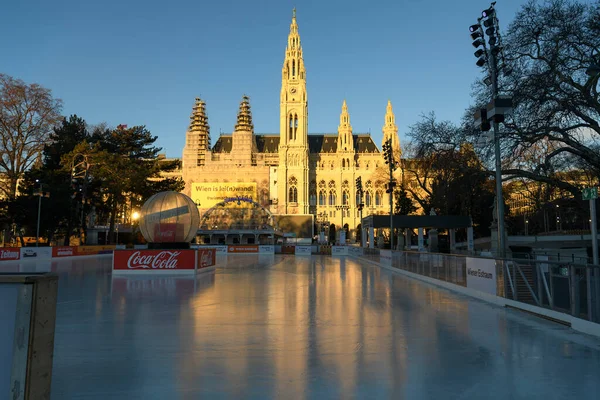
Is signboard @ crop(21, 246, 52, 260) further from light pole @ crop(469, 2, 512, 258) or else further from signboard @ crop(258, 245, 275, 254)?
light pole @ crop(469, 2, 512, 258)

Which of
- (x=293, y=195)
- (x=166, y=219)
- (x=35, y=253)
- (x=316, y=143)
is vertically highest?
(x=316, y=143)

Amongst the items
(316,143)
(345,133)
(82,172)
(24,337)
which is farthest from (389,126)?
(24,337)

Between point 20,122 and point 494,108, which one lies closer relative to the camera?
point 494,108

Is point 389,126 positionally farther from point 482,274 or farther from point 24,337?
point 24,337

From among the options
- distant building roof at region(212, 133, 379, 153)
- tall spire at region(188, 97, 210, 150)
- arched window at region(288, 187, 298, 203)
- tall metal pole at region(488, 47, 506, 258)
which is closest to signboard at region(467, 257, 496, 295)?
tall metal pole at region(488, 47, 506, 258)

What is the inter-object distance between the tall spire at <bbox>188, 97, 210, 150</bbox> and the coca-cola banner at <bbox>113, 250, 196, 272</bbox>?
2979 inches

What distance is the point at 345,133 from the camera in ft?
342

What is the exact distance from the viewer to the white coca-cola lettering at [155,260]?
19594 mm

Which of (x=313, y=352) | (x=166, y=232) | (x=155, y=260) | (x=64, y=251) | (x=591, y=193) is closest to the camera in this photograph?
(x=313, y=352)

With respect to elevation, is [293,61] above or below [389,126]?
above

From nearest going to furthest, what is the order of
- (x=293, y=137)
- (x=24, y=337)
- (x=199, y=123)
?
(x=24, y=337) < (x=199, y=123) < (x=293, y=137)

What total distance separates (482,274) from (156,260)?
46.6 feet

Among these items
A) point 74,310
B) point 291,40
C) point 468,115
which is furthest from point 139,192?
point 291,40

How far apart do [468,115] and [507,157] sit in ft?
14.9
